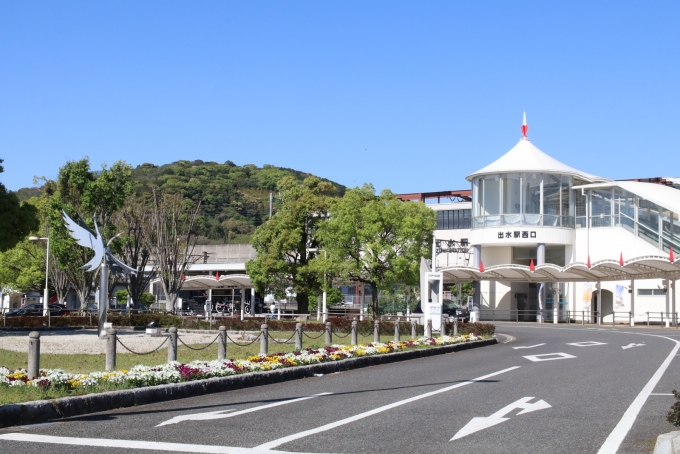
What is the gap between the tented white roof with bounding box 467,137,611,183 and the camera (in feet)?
192

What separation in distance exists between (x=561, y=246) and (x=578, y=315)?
5.19 meters

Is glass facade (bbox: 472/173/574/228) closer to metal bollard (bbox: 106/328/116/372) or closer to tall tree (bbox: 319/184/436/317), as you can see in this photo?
tall tree (bbox: 319/184/436/317)

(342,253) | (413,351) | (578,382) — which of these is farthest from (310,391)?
(342,253)

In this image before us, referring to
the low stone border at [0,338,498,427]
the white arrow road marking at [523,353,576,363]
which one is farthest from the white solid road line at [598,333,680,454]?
the low stone border at [0,338,498,427]

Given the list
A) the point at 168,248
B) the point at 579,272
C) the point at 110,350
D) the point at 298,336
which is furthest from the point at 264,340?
the point at 579,272

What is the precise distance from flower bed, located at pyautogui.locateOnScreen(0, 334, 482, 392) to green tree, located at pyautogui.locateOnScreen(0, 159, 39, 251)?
18.1m

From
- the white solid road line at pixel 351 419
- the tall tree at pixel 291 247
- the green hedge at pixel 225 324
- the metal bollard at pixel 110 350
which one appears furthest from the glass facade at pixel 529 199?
the metal bollard at pixel 110 350

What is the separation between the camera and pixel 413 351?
22391mm

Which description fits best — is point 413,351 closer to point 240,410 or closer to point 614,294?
point 240,410

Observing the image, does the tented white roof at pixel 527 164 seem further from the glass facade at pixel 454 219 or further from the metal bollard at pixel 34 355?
the metal bollard at pixel 34 355

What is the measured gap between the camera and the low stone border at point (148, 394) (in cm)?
1016

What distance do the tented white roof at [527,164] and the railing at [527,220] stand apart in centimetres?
320

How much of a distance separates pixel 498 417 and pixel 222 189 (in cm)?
11649

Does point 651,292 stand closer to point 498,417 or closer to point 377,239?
point 377,239
